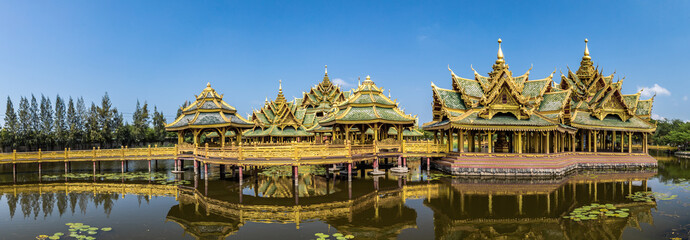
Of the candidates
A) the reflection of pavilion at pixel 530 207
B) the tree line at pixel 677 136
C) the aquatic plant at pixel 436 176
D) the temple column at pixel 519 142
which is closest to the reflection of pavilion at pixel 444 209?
the reflection of pavilion at pixel 530 207

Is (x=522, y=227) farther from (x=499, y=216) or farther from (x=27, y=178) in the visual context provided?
(x=27, y=178)

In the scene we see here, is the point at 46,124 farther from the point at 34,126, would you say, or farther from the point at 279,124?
the point at 279,124

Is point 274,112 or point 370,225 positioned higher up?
point 274,112

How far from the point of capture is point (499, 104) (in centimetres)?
2533

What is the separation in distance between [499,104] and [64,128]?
6581 centimetres

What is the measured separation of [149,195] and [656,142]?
76879 millimetres

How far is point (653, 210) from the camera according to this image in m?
13.8

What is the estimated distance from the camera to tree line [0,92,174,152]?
2203 inches

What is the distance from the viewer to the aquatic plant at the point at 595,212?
12688 millimetres

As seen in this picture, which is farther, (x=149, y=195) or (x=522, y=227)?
(x=149, y=195)

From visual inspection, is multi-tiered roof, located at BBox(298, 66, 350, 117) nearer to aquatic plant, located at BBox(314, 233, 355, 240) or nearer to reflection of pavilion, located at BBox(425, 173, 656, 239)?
reflection of pavilion, located at BBox(425, 173, 656, 239)

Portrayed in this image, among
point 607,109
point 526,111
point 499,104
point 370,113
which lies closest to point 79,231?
point 370,113

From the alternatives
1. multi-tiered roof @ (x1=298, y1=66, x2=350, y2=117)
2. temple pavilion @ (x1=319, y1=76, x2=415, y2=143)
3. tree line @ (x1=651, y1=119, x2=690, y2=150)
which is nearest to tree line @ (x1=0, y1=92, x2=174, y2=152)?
multi-tiered roof @ (x1=298, y1=66, x2=350, y2=117)

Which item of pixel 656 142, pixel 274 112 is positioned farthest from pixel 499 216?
pixel 656 142
